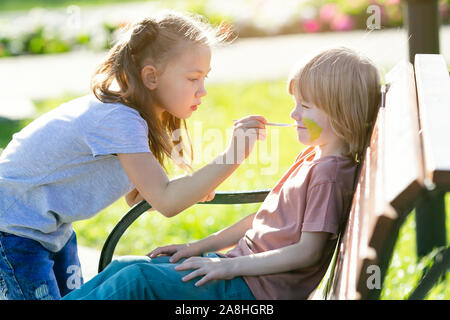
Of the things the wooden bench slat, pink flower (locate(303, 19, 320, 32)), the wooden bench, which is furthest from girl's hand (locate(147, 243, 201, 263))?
pink flower (locate(303, 19, 320, 32))

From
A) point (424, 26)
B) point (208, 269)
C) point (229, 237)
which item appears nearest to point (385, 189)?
point (208, 269)

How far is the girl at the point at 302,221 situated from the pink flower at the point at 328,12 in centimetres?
715

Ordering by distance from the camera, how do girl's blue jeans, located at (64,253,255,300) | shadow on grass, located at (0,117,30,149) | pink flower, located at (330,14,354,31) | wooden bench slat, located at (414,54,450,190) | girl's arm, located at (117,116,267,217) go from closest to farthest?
1. wooden bench slat, located at (414,54,450,190)
2. girl's blue jeans, located at (64,253,255,300)
3. girl's arm, located at (117,116,267,217)
4. shadow on grass, located at (0,117,30,149)
5. pink flower, located at (330,14,354,31)

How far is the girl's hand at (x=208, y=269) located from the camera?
6.08 feet

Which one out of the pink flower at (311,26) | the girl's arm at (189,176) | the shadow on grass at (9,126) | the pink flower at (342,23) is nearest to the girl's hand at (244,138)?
the girl's arm at (189,176)

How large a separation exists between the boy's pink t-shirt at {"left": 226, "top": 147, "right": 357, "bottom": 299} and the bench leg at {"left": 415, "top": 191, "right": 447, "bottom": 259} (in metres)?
1.30

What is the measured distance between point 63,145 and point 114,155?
15cm

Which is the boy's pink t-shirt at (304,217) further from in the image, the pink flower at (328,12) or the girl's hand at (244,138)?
the pink flower at (328,12)

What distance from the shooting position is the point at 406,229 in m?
3.82

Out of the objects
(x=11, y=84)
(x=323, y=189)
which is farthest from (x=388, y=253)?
(x=11, y=84)

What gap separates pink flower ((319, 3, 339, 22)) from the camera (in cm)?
895

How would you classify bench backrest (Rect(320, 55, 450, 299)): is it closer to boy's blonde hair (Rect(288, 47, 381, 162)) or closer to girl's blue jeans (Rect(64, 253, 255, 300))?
boy's blonde hair (Rect(288, 47, 381, 162))

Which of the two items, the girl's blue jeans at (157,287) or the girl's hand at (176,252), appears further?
the girl's hand at (176,252)

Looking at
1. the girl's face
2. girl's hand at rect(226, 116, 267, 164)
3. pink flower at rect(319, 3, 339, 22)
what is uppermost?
pink flower at rect(319, 3, 339, 22)
